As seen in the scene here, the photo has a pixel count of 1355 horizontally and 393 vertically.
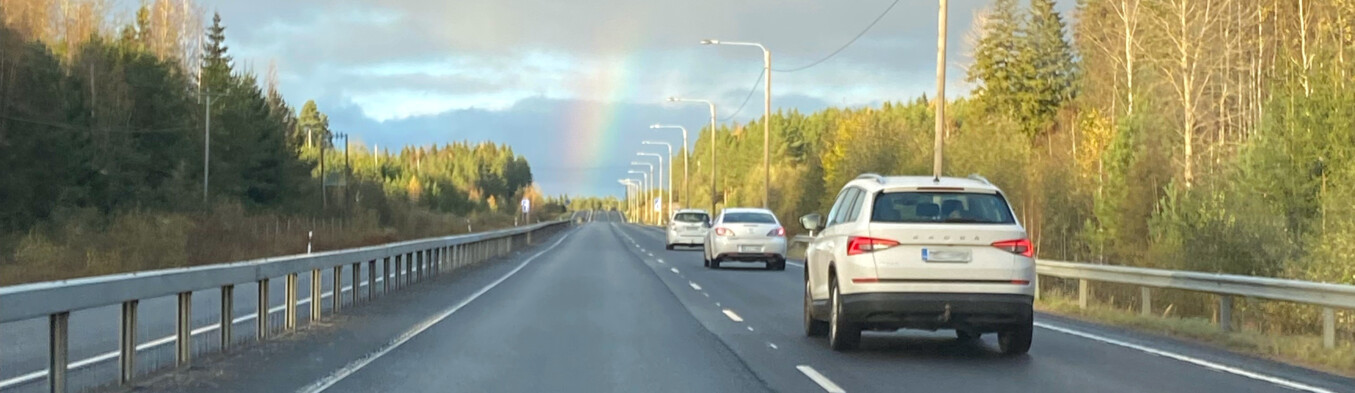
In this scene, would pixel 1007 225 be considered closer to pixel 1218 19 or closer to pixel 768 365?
pixel 768 365

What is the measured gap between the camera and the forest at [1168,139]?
23578mm

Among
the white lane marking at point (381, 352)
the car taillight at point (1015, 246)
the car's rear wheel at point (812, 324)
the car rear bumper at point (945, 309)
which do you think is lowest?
the white lane marking at point (381, 352)

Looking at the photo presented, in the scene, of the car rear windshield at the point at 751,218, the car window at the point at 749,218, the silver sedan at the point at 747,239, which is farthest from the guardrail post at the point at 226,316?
the car rear windshield at the point at 751,218

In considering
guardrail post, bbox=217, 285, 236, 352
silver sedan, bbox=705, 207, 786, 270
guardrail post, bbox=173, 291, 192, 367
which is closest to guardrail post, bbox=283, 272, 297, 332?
guardrail post, bbox=217, 285, 236, 352

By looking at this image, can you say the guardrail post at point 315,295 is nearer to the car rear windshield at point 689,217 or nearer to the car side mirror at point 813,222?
the car side mirror at point 813,222

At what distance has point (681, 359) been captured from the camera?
1186 centimetres

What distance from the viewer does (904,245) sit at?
453 inches

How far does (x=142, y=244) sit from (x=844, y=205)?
853 inches

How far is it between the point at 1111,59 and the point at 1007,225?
4183cm

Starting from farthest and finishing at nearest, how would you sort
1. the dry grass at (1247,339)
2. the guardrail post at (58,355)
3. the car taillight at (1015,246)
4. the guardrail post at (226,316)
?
the guardrail post at (226,316) → the dry grass at (1247,339) → the car taillight at (1015,246) → the guardrail post at (58,355)

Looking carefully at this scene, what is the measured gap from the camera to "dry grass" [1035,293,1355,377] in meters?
11.7

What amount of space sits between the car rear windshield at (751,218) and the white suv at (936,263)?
19.2m

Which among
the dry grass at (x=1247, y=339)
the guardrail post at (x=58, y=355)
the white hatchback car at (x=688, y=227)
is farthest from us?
the white hatchback car at (x=688, y=227)

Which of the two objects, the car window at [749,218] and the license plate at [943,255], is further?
the car window at [749,218]
